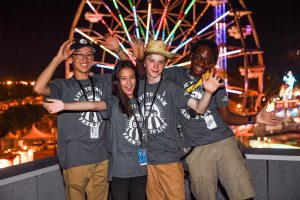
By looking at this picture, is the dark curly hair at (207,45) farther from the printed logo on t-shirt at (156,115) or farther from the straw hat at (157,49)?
the printed logo on t-shirt at (156,115)

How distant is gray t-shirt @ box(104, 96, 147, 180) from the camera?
298cm

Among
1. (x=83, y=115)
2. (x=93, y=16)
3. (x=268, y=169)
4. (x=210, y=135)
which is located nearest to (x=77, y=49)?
(x=83, y=115)

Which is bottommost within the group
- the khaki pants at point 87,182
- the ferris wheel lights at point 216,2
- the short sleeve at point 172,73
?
the khaki pants at point 87,182

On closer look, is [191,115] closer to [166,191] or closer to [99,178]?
[166,191]

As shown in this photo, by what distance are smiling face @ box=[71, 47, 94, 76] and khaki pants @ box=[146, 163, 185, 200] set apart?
3.42ft

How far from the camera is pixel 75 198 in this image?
3.13 meters

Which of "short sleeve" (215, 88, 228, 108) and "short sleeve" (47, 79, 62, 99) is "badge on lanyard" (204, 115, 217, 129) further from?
"short sleeve" (47, 79, 62, 99)

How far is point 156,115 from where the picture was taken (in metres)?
3.04

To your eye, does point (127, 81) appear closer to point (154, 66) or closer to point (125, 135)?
point (154, 66)

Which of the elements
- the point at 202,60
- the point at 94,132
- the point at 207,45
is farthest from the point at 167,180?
the point at 207,45

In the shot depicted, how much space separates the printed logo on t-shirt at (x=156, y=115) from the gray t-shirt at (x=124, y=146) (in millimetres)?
77

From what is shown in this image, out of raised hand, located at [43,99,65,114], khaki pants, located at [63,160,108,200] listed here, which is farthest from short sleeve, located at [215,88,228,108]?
raised hand, located at [43,99,65,114]

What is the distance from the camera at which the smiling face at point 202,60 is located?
3.22 meters

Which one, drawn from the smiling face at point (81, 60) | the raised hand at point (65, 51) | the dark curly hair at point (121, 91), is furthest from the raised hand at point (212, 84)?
the raised hand at point (65, 51)
